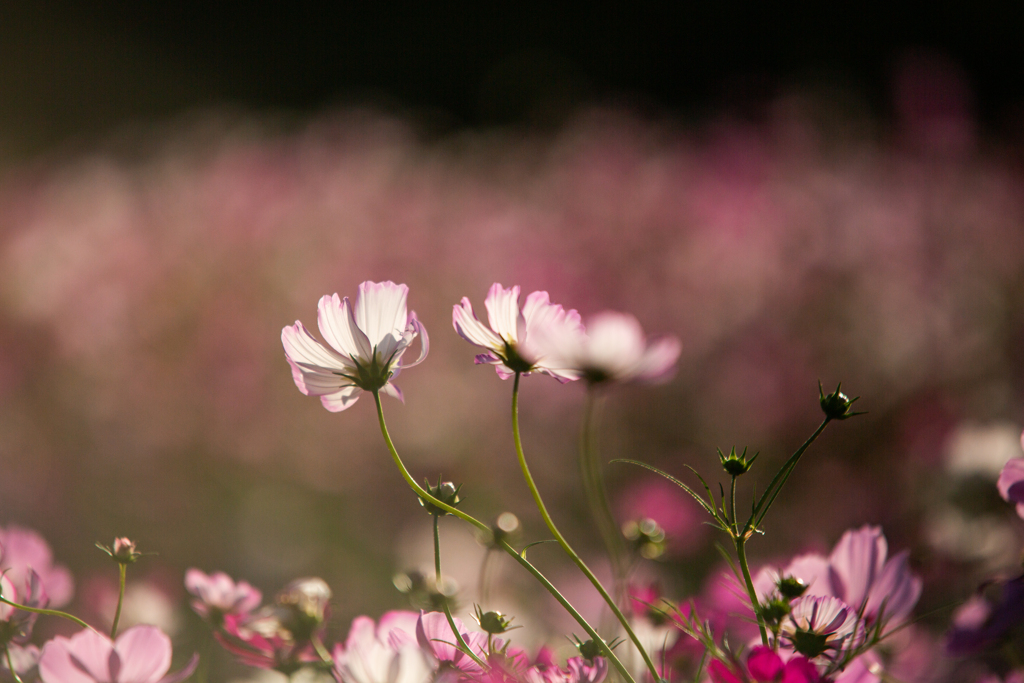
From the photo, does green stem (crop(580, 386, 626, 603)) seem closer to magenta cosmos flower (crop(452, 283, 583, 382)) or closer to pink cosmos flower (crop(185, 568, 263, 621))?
magenta cosmos flower (crop(452, 283, 583, 382))

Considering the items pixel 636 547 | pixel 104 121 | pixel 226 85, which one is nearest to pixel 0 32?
pixel 104 121

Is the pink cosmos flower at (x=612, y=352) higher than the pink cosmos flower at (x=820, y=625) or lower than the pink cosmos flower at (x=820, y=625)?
higher

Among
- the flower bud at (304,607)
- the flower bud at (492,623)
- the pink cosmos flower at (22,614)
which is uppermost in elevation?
the flower bud at (492,623)

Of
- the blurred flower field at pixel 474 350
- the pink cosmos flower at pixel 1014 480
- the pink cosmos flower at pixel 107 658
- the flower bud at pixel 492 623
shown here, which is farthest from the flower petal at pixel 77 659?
the blurred flower field at pixel 474 350

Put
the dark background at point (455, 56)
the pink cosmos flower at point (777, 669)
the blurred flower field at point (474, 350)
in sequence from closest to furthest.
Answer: the pink cosmos flower at point (777, 669)
the blurred flower field at point (474, 350)
the dark background at point (455, 56)

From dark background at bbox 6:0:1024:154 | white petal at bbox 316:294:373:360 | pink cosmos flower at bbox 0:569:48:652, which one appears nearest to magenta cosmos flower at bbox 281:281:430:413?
white petal at bbox 316:294:373:360

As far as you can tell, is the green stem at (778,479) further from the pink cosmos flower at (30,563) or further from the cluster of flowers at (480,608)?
the pink cosmos flower at (30,563)

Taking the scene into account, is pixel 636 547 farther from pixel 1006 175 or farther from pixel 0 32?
pixel 0 32
